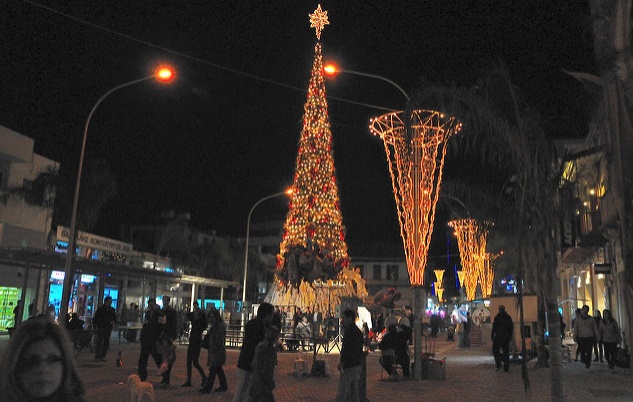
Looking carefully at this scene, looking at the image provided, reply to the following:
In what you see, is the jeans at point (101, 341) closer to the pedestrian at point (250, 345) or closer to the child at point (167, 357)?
the child at point (167, 357)

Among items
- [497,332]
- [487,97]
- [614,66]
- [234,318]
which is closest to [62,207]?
[234,318]

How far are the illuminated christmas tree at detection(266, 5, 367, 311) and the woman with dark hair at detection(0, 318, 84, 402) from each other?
2097 cm

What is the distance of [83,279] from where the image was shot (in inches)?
1416

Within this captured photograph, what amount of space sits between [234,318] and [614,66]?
27.9 metres

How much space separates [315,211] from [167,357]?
12.6 m

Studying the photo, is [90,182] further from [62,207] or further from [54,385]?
[54,385]

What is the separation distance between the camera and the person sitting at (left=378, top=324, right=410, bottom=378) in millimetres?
13890

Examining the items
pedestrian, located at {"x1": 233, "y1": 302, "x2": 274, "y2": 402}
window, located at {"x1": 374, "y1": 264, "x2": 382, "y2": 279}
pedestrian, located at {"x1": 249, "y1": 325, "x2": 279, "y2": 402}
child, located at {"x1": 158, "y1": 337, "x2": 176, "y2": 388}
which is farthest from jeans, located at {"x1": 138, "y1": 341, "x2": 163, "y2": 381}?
window, located at {"x1": 374, "y1": 264, "x2": 382, "y2": 279}

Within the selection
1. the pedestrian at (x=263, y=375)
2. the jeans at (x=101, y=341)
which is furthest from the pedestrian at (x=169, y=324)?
the pedestrian at (x=263, y=375)

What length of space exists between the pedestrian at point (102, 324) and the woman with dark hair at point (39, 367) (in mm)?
15570

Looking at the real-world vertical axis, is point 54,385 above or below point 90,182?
below

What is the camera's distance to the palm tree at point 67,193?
25.6m

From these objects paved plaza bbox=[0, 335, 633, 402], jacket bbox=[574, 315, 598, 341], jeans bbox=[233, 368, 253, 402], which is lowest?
paved plaza bbox=[0, 335, 633, 402]

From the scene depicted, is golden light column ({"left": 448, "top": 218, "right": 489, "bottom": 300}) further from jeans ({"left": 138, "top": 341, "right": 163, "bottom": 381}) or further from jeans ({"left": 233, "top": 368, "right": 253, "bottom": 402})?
jeans ({"left": 233, "top": 368, "right": 253, "bottom": 402})
